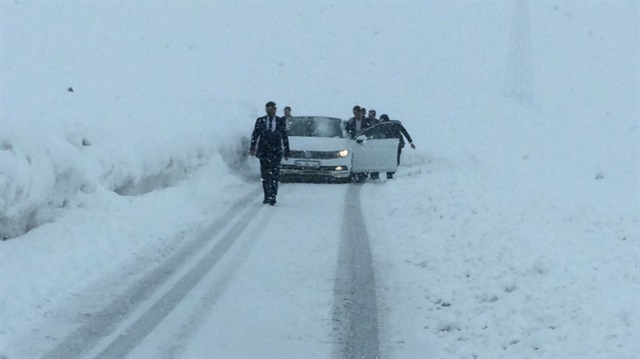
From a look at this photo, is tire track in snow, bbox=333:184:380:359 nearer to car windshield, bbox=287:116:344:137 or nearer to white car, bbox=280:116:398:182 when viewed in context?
white car, bbox=280:116:398:182

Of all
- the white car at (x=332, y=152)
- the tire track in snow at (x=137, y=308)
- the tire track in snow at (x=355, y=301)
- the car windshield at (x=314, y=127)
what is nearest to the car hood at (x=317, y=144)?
the white car at (x=332, y=152)

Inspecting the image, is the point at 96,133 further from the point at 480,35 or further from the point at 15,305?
the point at 480,35

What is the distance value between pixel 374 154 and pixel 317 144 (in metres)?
1.77

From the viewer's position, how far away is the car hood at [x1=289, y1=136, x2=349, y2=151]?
64.2 ft

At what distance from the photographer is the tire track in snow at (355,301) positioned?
20.2 feet

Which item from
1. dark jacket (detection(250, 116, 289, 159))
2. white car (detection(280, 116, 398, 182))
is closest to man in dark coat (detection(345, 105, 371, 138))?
white car (detection(280, 116, 398, 182))

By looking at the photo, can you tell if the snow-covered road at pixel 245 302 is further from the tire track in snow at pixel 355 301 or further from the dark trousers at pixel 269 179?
the dark trousers at pixel 269 179

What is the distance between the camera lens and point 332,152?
64.6ft

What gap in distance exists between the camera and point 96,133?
13.1 m

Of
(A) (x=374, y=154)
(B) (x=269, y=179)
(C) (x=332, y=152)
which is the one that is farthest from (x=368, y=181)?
(B) (x=269, y=179)

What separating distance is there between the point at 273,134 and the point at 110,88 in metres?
15.2

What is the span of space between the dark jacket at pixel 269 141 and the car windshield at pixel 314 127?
5.31 meters

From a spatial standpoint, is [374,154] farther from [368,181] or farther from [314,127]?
[314,127]

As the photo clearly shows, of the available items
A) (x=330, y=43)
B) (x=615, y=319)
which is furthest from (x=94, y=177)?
(x=330, y=43)
